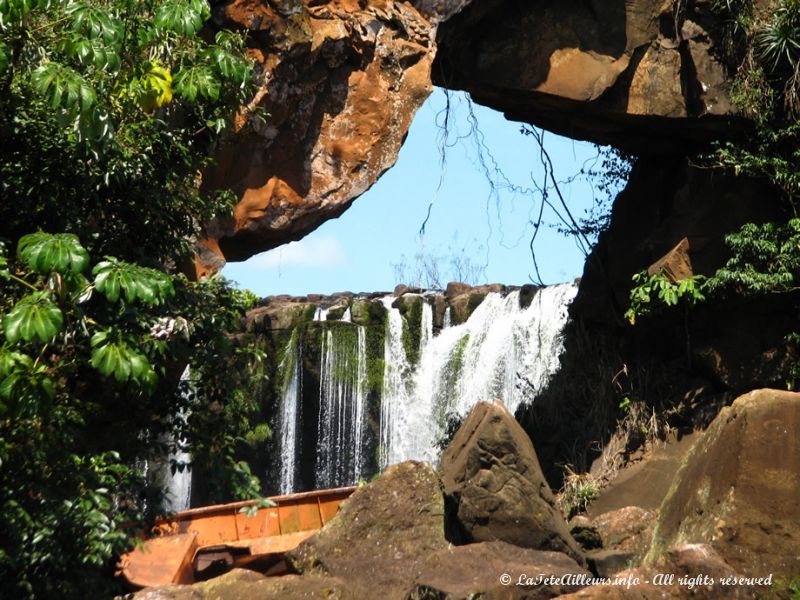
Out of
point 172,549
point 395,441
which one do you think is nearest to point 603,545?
point 172,549

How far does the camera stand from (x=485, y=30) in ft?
42.0

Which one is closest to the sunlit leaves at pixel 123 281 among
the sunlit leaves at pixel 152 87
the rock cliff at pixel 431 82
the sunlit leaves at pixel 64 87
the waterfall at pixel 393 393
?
the sunlit leaves at pixel 64 87

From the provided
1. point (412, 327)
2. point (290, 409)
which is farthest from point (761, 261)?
point (290, 409)

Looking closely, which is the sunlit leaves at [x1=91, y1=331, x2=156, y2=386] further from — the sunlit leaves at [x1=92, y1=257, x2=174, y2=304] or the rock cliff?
the rock cliff

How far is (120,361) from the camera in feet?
16.6

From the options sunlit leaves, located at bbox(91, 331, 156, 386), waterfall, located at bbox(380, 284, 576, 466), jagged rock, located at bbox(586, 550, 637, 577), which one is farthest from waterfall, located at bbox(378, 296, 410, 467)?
sunlit leaves, located at bbox(91, 331, 156, 386)

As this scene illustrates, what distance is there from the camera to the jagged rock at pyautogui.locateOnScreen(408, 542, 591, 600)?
6.91 meters

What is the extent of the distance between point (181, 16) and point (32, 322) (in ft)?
7.18

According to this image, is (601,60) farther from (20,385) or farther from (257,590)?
(20,385)

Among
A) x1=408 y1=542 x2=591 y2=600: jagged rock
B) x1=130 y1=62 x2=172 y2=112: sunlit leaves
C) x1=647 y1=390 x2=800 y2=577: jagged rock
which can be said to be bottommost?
x1=408 y1=542 x2=591 y2=600: jagged rock

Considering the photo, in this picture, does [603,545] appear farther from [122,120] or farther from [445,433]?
[445,433]

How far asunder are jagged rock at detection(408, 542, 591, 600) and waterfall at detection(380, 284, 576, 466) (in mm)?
Result: 7768

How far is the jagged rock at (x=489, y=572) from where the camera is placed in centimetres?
691

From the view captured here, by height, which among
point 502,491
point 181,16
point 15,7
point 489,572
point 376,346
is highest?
point 181,16
